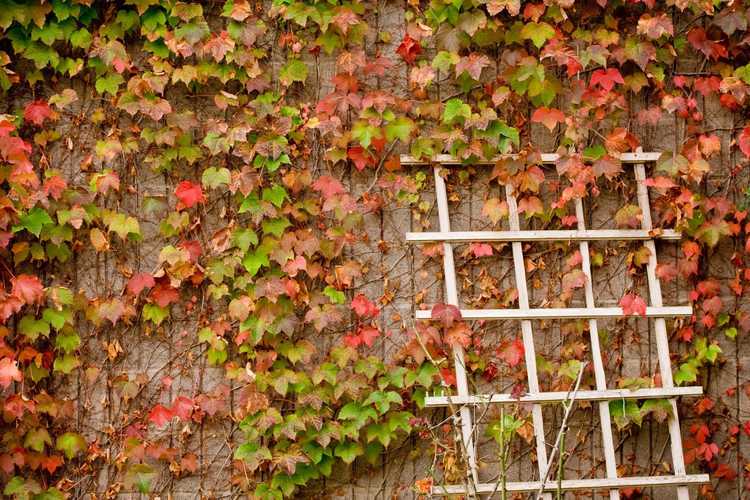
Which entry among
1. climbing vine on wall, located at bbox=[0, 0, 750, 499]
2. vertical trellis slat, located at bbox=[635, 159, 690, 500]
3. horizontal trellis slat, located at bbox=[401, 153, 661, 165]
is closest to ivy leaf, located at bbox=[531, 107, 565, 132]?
climbing vine on wall, located at bbox=[0, 0, 750, 499]

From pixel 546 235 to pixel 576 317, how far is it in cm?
35

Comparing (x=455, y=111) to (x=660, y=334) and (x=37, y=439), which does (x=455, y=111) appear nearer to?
(x=660, y=334)

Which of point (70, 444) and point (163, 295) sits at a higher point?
point (163, 295)

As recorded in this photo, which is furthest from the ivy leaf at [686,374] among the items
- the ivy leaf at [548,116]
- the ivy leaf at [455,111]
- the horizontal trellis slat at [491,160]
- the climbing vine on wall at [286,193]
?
the ivy leaf at [455,111]

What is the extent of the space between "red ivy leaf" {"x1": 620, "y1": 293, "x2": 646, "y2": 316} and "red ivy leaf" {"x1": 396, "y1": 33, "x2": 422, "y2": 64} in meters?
1.30

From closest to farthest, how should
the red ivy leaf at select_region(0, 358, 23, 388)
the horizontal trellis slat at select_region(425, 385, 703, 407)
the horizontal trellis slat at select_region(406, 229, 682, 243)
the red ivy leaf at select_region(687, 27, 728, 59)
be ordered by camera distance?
the red ivy leaf at select_region(0, 358, 23, 388) → the horizontal trellis slat at select_region(425, 385, 703, 407) → the horizontal trellis slat at select_region(406, 229, 682, 243) → the red ivy leaf at select_region(687, 27, 728, 59)

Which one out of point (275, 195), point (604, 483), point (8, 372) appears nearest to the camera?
point (8, 372)

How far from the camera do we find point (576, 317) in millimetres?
3605

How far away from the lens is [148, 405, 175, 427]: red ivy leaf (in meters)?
3.59

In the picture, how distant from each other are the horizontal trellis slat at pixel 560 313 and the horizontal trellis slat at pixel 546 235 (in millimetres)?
284

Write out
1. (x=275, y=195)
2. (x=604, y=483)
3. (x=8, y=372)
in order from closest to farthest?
(x=8, y=372) → (x=604, y=483) → (x=275, y=195)

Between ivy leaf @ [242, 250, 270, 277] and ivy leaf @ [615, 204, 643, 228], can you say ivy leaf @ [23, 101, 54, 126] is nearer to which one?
ivy leaf @ [242, 250, 270, 277]

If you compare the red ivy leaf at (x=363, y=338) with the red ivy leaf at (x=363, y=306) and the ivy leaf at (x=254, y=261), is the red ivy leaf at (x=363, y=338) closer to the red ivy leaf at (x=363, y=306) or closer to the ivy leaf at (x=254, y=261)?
the red ivy leaf at (x=363, y=306)

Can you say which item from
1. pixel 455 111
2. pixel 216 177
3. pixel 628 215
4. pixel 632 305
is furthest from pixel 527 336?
pixel 216 177
